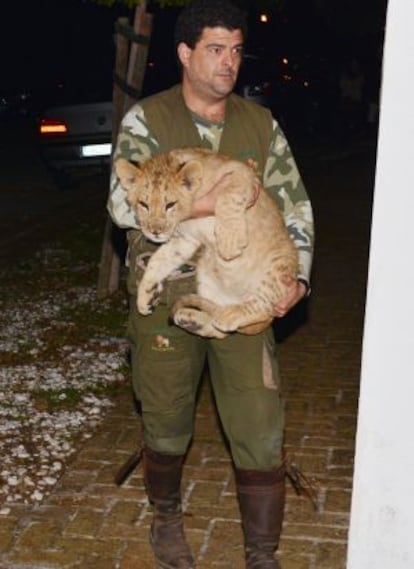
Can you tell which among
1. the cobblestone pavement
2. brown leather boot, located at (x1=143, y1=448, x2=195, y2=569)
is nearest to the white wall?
brown leather boot, located at (x1=143, y1=448, x2=195, y2=569)

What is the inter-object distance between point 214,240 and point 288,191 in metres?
0.47

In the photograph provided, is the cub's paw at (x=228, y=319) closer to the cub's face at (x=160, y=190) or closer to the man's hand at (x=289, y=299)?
the man's hand at (x=289, y=299)

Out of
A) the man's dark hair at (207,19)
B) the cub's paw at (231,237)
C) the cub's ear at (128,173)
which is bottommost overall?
the cub's paw at (231,237)

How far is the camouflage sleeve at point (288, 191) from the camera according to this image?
379 centimetres

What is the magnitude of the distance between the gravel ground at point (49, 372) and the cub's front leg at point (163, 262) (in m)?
1.78

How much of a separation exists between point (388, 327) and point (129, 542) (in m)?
2.22

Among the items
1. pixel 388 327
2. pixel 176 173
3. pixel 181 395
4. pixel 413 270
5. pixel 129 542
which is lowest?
pixel 129 542

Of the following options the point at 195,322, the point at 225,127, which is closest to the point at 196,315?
the point at 195,322

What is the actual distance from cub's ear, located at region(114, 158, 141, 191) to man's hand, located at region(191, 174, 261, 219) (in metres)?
0.25

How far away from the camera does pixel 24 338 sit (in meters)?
7.56

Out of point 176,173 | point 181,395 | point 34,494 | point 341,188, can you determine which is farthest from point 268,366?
point 341,188

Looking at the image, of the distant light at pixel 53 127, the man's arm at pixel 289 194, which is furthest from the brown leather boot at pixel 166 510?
the distant light at pixel 53 127

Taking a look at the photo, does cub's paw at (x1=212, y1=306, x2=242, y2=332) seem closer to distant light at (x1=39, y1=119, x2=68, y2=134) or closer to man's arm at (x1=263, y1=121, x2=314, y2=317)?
man's arm at (x1=263, y1=121, x2=314, y2=317)

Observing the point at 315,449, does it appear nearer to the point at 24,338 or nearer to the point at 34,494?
the point at 34,494
